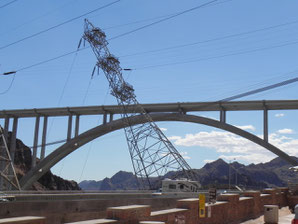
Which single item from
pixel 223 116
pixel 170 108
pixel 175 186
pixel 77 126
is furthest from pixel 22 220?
pixel 77 126

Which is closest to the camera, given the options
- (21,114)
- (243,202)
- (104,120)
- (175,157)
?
(243,202)

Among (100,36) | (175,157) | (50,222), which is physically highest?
(100,36)

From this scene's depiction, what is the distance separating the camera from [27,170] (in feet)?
332

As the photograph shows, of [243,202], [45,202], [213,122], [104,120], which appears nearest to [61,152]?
[104,120]

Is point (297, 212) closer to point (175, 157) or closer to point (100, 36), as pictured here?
point (175, 157)

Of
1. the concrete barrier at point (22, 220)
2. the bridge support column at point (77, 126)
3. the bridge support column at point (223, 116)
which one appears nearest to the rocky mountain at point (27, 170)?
the bridge support column at point (77, 126)

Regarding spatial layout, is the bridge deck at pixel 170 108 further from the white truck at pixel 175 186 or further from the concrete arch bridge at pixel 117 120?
the white truck at pixel 175 186

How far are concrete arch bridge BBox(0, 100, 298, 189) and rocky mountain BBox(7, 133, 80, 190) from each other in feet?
70.2

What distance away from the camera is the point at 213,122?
59.3 meters

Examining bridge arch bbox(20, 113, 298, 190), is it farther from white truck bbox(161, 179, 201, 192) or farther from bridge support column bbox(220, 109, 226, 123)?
white truck bbox(161, 179, 201, 192)

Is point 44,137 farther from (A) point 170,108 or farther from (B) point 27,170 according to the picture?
(B) point 27,170

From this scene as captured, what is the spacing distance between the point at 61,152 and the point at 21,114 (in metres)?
11.1

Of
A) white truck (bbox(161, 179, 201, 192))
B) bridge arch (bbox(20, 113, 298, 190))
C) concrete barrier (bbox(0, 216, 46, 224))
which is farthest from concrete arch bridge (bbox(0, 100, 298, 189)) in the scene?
concrete barrier (bbox(0, 216, 46, 224))

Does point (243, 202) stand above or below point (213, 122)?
below
